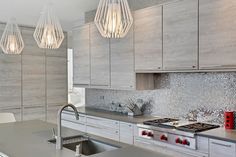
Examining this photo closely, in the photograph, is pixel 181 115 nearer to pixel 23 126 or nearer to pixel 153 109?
pixel 153 109

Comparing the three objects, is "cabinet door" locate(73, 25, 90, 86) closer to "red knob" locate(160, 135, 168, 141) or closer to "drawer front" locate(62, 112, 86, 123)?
"drawer front" locate(62, 112, 86, 123)

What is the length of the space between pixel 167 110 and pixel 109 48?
1.41m

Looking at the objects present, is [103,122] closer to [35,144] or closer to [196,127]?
[196,127]

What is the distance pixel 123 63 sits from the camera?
4090 millimetres

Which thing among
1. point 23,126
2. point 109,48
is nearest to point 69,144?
point 23,126

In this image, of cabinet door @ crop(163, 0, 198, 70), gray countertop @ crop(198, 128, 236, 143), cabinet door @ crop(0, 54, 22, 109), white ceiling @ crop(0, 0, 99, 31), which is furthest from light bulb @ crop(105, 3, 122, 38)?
cabinet door @ crop(0, 54, 22, 109)

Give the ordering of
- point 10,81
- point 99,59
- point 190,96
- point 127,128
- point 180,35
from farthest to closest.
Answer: point 10,81
point 99,59
point 127,128
point 190,96
point 180,35

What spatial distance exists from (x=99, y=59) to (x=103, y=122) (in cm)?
113

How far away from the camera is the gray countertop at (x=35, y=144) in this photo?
6.62 feet

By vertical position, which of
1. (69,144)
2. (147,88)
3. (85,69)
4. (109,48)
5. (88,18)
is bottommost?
(69,144)

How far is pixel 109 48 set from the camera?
14.3ft

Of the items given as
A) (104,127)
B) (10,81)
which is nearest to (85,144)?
(104,127)

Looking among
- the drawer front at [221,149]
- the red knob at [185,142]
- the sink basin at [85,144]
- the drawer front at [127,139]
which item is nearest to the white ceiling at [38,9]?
the drawer front at [127,139]

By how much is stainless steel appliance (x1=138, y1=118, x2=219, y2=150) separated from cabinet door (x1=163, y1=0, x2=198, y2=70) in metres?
0.71
